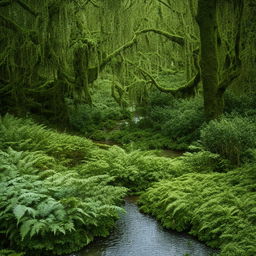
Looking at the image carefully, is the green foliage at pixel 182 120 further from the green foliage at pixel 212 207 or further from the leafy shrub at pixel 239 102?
the green foliage at pixel 212 207

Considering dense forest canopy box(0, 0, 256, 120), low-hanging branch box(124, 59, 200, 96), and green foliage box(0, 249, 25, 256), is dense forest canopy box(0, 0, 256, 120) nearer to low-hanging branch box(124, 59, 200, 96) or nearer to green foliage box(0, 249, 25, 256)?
low-hanging branch box(124, 59, 200, 96)

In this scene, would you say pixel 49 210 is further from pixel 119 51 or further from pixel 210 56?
pixel 119 51

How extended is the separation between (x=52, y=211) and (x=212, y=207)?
2.77 meters

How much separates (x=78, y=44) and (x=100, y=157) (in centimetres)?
724

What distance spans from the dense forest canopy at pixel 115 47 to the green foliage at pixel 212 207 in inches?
223

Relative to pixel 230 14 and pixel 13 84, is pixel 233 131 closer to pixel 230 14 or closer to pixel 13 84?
pixel 230 14

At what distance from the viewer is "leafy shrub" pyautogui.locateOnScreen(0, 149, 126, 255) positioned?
6.11 meters

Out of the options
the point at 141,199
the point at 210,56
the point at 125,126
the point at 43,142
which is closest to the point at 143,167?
the point at 141,199

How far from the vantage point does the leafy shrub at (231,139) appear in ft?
32.0

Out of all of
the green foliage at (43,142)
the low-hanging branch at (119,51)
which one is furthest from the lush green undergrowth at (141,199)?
the low-hanging branch at (119,51)

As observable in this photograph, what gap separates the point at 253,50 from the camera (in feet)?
48.6

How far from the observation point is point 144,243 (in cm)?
668

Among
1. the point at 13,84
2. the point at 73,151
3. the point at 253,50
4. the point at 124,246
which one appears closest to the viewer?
the point at 124,246

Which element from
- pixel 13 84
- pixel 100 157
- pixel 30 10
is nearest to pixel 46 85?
pixel 13 84
